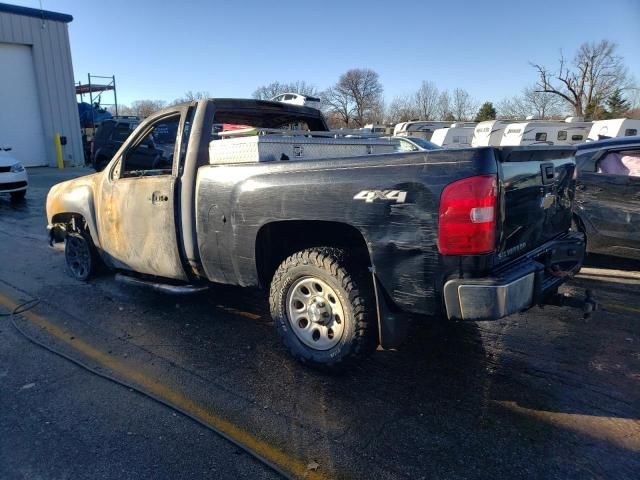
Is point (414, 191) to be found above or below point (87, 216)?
above

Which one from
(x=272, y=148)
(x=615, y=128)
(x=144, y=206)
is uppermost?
(x=615, y=128)

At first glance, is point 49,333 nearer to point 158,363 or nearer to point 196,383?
point 158,363

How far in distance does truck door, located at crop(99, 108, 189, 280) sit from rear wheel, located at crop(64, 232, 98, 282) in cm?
47

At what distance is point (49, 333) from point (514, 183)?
3926 millimetres

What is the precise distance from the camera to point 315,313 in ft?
11.0

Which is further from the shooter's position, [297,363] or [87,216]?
[87,216]

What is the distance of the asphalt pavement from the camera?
8.16 ft

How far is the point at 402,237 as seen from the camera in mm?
2781

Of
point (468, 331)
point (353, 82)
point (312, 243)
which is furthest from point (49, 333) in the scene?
point (353, 82)

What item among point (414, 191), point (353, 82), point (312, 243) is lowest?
point (312, 243)

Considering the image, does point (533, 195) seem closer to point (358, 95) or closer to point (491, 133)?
point (491, 133)

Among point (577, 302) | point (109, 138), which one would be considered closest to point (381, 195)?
point (577, 302)

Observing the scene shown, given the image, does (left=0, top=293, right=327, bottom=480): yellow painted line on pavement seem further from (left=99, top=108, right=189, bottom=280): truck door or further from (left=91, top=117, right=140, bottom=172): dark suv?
(left=91, top=117, right=140, bottom=172): dark suv

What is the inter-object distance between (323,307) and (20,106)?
22711mm
